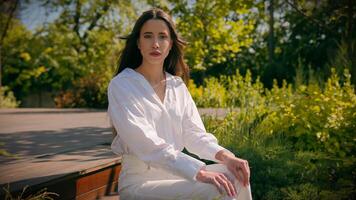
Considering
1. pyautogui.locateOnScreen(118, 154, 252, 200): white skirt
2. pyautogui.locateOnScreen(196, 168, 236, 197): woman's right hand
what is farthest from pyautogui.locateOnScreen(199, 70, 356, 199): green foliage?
pyautogui.locateOnScreen(196, 168, 236, 197): woman's right hand

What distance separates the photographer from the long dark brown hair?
207 cm

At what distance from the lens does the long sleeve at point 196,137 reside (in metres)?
2.04

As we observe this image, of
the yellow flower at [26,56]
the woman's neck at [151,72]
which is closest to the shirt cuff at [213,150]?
the woman's neck at [151,72]

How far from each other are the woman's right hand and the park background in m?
1.08

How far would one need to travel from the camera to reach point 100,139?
4113mm

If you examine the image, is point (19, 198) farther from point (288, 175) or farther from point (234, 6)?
point (234, 6)

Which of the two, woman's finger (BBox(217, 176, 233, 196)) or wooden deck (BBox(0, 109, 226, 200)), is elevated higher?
woman's finger (BBox(217, 176, 233, 196))

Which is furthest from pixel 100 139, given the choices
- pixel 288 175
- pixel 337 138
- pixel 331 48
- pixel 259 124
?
pixel 331 48

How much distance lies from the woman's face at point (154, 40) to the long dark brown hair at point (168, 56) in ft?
0.10

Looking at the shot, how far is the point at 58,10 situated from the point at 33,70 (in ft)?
12.8

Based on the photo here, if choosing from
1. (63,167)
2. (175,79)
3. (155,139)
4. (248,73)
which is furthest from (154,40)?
(248,73)

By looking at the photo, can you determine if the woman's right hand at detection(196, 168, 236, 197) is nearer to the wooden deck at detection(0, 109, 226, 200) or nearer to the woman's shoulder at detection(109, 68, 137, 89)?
the woman's shoulder at detection(109, 68, 137, 89)

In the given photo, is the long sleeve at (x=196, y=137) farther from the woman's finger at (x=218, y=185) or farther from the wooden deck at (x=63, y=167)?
the wooden deck at (x=63, y=167)

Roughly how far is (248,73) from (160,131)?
3.85 metres
